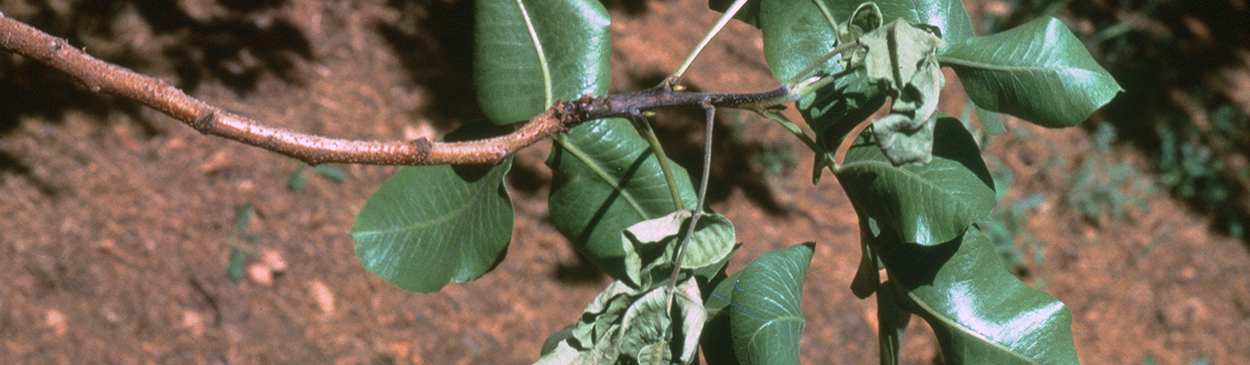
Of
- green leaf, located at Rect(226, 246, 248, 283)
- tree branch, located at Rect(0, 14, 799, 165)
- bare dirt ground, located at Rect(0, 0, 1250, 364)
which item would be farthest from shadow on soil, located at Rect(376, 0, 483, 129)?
tree branch, located at Rect(0, 14, 799, 165)

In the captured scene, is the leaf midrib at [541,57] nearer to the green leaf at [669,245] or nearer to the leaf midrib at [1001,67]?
the green leaf at [669,245]

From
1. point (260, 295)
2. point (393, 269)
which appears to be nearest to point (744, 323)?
point (393, 269)

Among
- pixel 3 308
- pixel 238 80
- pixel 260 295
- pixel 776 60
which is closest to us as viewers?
pixel 776 60

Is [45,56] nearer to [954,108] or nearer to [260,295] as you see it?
[260,295]

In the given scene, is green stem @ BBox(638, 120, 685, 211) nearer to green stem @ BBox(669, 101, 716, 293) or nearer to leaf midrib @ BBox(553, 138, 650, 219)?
green stem @ BBox(669, 101, 716, 293)

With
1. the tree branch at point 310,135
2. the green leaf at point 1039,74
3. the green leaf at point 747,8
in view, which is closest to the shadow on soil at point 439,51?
the green leaf at point 747,8

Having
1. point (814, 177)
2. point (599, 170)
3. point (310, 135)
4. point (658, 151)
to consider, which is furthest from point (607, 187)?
point (310, 135)

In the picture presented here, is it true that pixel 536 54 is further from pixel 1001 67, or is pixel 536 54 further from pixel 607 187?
pixel 1001 67
